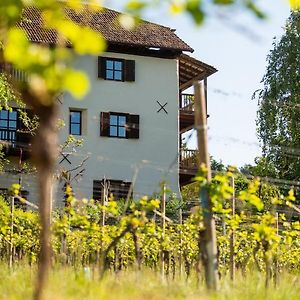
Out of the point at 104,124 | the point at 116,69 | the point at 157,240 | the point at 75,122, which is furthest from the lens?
the point at 116,69

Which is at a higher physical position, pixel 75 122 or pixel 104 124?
pixel 75 122

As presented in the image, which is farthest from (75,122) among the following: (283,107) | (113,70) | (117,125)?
(283,107)

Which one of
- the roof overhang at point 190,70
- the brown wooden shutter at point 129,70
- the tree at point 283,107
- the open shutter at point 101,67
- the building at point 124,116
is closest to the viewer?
the building at point 124,116

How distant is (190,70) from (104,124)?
5.16m

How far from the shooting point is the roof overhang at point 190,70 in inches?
1362

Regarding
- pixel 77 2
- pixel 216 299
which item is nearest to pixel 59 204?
pixel 216 299

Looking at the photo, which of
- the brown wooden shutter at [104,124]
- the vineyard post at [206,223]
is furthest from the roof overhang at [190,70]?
the vineyard post at [206,223]

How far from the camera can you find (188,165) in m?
33.0

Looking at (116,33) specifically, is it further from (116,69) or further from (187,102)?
(187,102)

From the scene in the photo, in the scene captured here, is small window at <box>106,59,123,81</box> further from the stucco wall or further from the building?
the stucco wall

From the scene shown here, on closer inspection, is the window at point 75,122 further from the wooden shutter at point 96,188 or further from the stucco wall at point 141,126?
the wooden shutter at point 96,188

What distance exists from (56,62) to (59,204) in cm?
2449

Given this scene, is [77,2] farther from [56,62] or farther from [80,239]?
[80,239]

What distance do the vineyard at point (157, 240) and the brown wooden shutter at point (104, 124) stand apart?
28.7 feet
